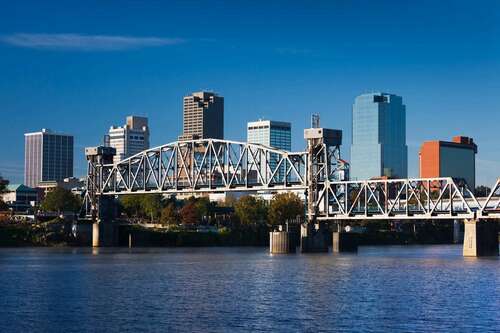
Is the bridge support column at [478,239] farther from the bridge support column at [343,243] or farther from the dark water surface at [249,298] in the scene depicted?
the bridge support column at [343,243]

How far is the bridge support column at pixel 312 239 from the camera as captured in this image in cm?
16538

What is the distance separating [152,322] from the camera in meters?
65.8

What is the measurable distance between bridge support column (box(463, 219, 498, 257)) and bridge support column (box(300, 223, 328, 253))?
2707 cm

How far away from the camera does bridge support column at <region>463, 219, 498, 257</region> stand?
14538 cm

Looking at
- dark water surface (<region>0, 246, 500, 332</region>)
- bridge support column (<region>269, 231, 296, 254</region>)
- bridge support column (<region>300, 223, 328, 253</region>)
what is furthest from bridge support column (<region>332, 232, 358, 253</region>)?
dark water surface (<region>0, 246, 500, 332</region>)

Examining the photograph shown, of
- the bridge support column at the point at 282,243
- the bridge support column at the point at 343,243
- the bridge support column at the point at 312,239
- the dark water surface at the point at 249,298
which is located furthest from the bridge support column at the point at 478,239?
the bridge support column at the point at 282,243

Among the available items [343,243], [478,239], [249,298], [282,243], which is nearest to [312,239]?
[282,243]

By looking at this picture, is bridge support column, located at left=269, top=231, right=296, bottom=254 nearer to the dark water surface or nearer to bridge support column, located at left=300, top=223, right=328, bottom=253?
bridge support column, located at left=300, top=223, right=328, bottom=253

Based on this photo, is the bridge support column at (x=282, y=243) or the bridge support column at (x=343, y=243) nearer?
the bridge support column at (x=282, y=243)

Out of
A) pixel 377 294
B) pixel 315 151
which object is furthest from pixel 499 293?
pixel 315 151

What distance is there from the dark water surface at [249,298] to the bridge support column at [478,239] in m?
21.0

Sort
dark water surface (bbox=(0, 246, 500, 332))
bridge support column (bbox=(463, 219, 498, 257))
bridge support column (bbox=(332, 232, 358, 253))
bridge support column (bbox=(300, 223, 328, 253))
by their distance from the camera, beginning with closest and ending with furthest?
1. dark water surface (bbox=(0, 246, 500, 332))
2. bridge support column (bbox=(463, 219, 498, 257))
3. bridge support column (bbox=(300, 223, 328, 253))
4. bridge support column (bbox=(332, 232, 358, 253))

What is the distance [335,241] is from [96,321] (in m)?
114

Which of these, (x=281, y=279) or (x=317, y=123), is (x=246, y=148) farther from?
(x=281, y=279)
